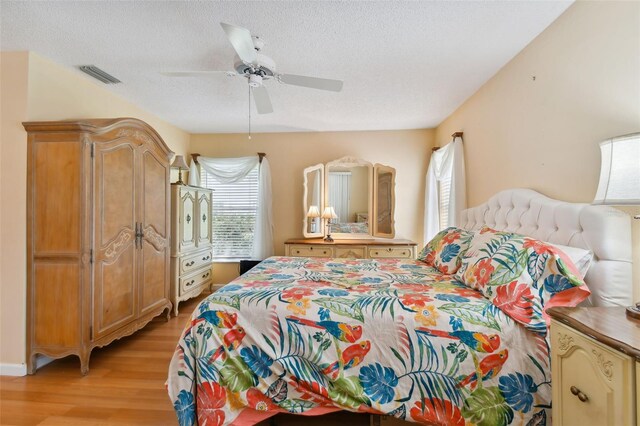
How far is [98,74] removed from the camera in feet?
8.33

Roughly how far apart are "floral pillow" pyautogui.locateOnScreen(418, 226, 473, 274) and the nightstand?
84 centimetres

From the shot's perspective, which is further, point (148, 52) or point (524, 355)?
point (148, 52)

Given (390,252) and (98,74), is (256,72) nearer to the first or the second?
(98,74)

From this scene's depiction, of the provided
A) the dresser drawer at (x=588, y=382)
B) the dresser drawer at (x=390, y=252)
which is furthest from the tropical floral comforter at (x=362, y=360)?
the dresser drawer at (x=390, y=252)

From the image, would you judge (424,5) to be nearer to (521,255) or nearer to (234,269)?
(521,255)

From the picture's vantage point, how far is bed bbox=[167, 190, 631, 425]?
1.35m

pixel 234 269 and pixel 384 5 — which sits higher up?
pixel 384 5

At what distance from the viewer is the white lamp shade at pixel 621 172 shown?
1.07 metres

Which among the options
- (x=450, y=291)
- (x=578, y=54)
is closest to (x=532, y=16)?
(x=578, y=54)

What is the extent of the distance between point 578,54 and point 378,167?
8.37 ft

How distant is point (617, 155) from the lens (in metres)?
1.13

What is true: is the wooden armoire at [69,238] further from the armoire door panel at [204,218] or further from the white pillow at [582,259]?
the white pillow at [582,259]

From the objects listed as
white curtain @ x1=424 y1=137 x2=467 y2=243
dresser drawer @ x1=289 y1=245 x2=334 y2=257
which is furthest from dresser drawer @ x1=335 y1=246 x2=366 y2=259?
white curtain @ x1=424 y1=137 x2=467 y2=243

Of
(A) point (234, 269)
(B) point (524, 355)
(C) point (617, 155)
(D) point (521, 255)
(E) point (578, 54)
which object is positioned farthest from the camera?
(A) point (234, 269)
